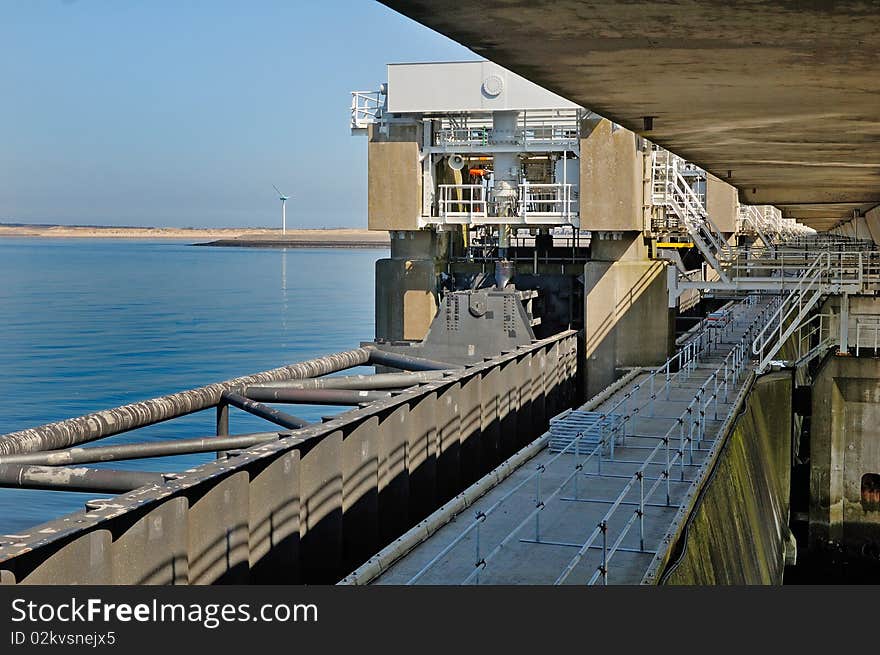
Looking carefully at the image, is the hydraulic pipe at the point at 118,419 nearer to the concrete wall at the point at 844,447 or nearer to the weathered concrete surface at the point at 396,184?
the weathered concrete surface at the point at 396,184

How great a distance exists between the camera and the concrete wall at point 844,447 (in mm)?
33281

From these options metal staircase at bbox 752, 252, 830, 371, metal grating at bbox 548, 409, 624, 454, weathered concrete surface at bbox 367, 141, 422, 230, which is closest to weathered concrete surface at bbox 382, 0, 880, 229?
metal grating at bbox 548, 409, 624, 454

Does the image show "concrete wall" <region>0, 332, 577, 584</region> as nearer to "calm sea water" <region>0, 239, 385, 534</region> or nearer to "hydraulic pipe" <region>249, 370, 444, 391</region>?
"hydraulic pipe" <region>249, 370, 444, 391</region>

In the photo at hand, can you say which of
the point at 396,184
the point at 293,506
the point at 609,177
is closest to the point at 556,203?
the point at 609,177

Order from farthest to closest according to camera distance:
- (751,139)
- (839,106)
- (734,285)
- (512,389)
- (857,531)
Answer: (857,531)
(734,285)
(512,389)
(751,139)
(839,106)

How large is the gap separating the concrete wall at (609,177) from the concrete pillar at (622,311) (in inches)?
25.8

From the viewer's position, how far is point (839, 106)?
37.6 ft

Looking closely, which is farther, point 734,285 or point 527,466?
point 734,285

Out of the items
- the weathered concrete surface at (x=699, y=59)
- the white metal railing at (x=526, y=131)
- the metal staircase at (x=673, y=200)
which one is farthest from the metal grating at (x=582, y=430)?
the white metal railing at (x=526, y=131)

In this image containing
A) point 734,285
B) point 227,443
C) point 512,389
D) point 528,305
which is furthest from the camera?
point 528,305

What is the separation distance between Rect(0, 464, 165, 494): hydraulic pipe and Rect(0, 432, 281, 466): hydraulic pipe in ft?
1.44
